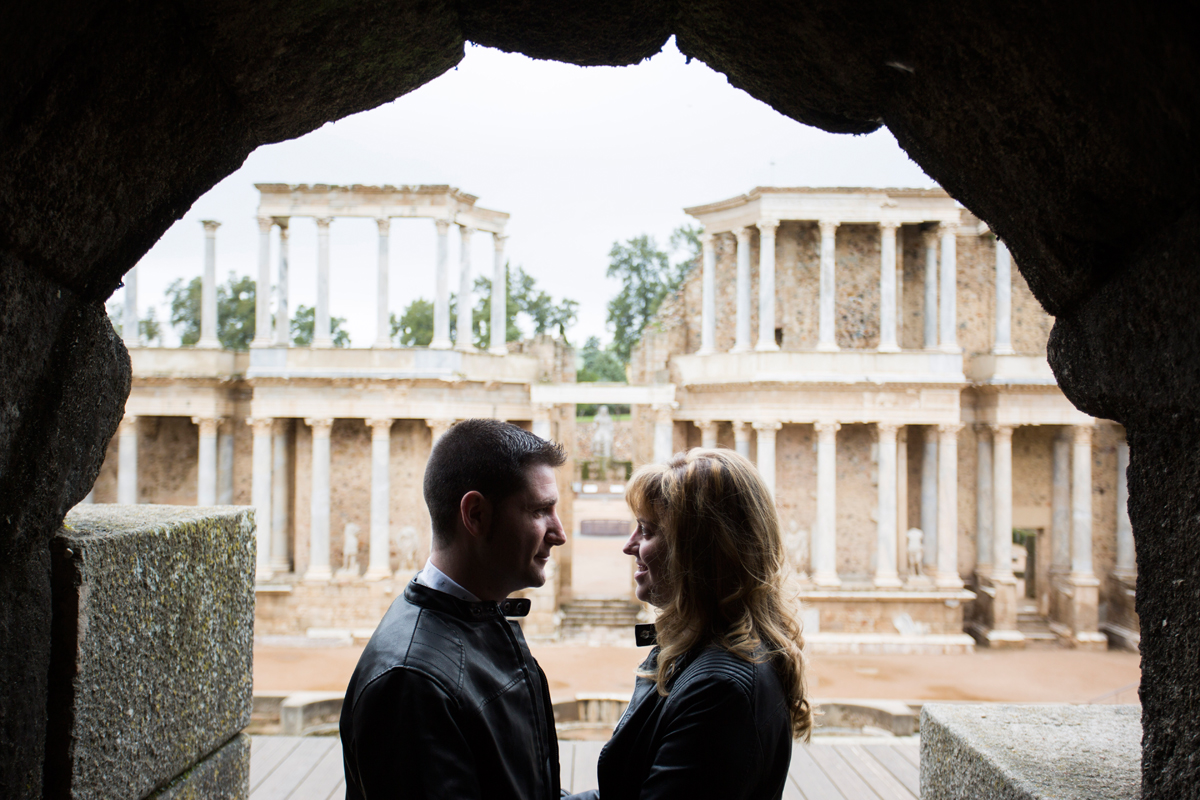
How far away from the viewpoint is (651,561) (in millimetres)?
2525

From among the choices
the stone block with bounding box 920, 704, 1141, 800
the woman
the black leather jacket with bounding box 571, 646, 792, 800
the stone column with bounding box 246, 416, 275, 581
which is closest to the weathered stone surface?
the woman

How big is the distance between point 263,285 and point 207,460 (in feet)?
15.6

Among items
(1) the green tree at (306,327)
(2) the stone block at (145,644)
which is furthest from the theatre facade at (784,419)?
(1) the green tree at (306,327)

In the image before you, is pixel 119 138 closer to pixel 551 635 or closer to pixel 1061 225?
pixel 1061 225

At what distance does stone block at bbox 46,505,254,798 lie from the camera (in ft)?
6.74

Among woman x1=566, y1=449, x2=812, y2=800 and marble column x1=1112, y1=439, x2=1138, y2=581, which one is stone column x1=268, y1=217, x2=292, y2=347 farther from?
marble column x1=1112, y1=439, x2=1138, y2=581

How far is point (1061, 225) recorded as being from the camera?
71.9 inches

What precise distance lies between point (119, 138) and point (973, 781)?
294cm

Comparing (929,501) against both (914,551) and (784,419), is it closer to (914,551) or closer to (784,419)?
(914,551)

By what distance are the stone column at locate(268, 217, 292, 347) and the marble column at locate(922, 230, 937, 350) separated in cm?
1634

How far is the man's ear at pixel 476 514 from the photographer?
233 cm

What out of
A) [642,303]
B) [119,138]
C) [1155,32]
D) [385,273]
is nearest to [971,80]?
[1155,32]

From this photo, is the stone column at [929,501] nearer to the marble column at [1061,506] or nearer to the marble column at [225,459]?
the marble column at [1061,506]

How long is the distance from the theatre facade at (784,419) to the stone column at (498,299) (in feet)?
0.36
